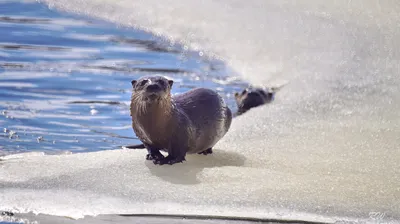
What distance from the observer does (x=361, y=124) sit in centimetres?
600

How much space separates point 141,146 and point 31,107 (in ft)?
7.10

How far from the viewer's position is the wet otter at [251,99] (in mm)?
7230

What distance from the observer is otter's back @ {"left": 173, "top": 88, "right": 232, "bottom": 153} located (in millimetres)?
4706

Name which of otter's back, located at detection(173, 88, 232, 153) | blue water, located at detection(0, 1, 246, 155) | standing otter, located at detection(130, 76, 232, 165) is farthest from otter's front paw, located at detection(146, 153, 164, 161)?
blue water, located at detection(0, 1, 246, 155)

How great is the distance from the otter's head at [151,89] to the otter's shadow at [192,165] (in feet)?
1.14

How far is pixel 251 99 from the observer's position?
7.29 m

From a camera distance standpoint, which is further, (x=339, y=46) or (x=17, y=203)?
(x=339, y=46)

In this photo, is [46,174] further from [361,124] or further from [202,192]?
[361,124]

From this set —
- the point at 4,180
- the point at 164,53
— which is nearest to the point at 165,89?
the point at 4,180

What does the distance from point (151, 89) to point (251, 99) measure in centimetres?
311

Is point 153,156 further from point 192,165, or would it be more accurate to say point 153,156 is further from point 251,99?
point 251,99

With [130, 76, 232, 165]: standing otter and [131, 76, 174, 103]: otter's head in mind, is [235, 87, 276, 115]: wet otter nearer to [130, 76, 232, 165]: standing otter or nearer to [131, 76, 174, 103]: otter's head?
[130, 76, 232, 165]: standing otter

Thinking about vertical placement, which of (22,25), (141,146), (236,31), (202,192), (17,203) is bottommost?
(17,203)

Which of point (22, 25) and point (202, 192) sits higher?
point (22, 25)
